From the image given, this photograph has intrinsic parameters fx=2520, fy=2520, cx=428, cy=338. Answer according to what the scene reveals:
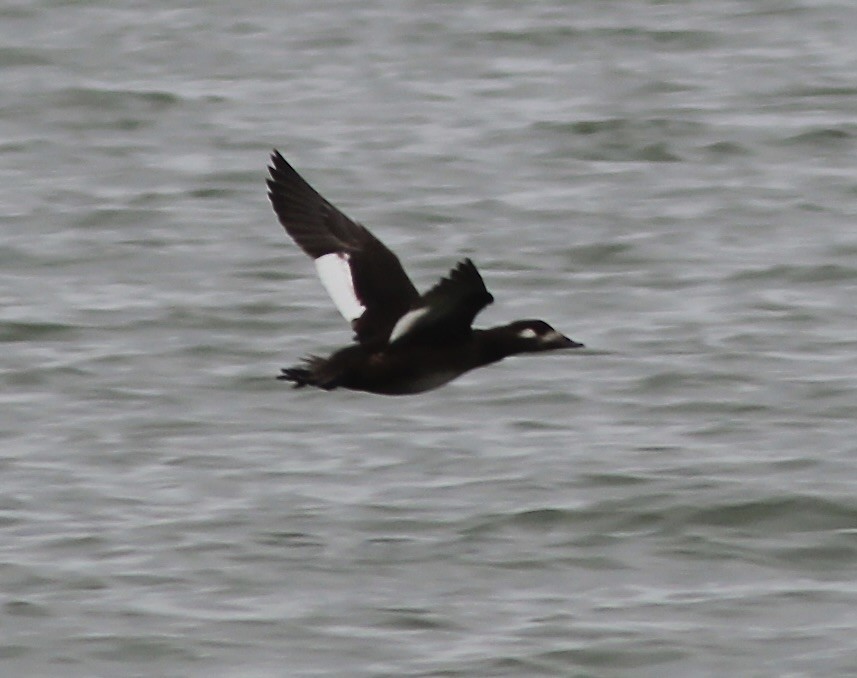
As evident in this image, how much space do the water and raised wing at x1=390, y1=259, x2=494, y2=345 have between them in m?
1.02

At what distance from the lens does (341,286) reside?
7.84 meters

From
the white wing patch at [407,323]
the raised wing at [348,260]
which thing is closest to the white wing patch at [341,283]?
the raised wing at [348,260]

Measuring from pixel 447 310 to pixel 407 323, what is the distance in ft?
0.93

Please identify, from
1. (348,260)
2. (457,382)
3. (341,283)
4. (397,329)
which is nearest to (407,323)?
(397,329)

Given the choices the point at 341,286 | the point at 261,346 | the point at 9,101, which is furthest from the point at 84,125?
the point at 341,286

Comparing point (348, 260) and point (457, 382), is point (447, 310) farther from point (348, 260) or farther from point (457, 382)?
point (457, 382)

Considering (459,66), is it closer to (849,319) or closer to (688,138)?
(688,138)

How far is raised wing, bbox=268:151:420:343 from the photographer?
7.63 m

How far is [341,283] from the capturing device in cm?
785

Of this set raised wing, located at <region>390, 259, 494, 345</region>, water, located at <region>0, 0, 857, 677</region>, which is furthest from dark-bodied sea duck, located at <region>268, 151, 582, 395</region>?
water, located at <region>0, 0, 857, 677</region>

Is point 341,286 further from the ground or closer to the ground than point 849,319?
further from the ground

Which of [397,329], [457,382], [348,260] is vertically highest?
[348,260]

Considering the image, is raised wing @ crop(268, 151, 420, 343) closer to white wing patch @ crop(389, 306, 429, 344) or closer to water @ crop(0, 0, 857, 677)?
white wing patch @ crop(389, 306, 429, 344)

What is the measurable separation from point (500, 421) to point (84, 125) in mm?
5952
